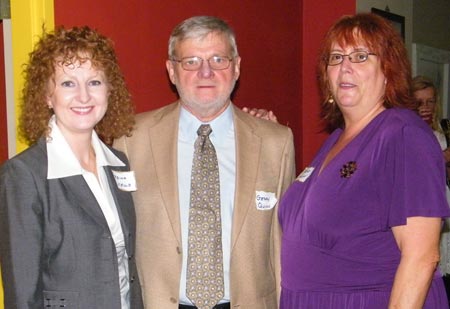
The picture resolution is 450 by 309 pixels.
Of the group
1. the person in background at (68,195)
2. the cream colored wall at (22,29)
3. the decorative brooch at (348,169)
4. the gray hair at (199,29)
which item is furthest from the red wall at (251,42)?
the decorative brooch at (348,169)

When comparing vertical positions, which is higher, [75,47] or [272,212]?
[75,47]

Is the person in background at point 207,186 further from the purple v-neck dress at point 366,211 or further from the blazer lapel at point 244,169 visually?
the purple v-neck dress at point 366,211

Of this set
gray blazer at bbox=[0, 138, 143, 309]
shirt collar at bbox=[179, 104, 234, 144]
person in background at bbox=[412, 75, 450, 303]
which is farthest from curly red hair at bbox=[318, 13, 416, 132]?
person in background at bbox=[412, 75, 450, 303]

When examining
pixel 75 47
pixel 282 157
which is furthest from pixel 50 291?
pixel 282 157

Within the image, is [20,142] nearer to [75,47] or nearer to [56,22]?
[56,22]

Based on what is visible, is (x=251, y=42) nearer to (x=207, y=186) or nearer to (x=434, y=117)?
(x=434, y=117)

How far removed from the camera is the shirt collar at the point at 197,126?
265 cm

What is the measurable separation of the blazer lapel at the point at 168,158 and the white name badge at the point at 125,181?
0.17 metres

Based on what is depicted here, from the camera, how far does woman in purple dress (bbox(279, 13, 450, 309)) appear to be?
204 centimetres

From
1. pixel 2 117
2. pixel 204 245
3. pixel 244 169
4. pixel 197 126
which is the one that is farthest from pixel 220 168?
pixel 2 117

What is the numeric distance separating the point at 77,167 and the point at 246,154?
0.82 meters

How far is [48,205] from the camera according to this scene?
199cm

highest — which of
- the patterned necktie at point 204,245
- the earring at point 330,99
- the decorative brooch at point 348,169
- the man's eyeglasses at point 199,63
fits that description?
the man's eyeglasses at point 199,63

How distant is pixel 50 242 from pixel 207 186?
754mm
